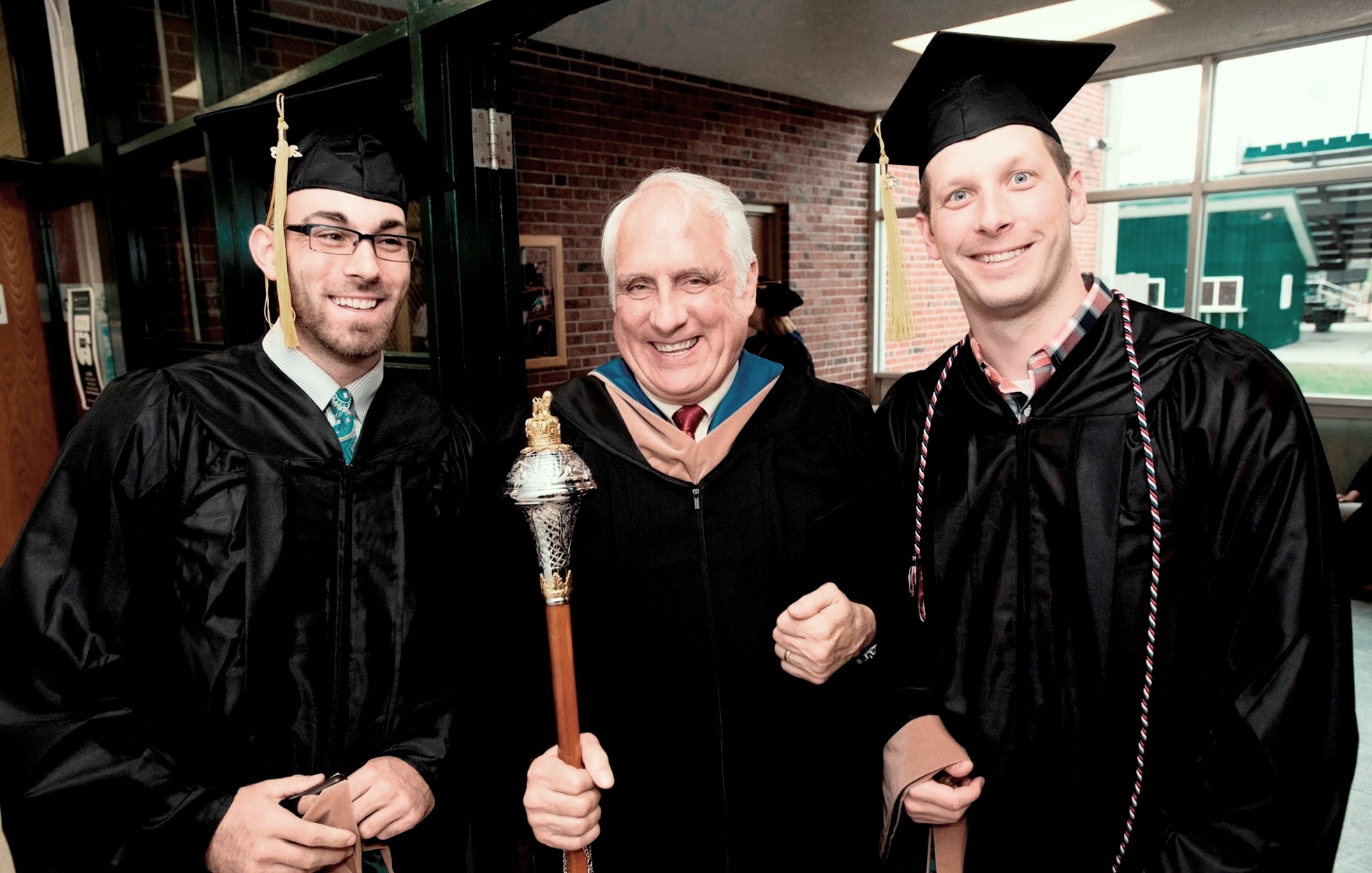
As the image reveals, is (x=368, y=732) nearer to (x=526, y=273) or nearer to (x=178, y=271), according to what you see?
(x=178, y=271)

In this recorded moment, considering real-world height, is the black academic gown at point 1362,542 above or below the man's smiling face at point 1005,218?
below

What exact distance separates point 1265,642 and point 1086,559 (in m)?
0.26

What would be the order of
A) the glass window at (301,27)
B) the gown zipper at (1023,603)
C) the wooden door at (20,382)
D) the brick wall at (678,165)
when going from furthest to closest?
the brick wall at (678,165)
the wooden door at (20,382)
the glass window at (301,27)
the gown zipper at (1023,603)

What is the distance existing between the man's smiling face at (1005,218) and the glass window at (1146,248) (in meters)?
7.36

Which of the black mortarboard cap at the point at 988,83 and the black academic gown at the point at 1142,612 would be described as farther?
the black mortarboard cap at the point at 988,83

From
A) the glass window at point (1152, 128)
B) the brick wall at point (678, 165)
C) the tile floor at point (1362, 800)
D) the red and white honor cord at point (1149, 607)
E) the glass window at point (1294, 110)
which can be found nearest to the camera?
the red and white honor cord at point (1149, 607)

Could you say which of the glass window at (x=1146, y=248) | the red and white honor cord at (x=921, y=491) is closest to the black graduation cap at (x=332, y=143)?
the red and white honor cord at (x=921, y=491)

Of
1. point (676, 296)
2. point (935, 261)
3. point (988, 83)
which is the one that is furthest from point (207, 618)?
point (935, 261)

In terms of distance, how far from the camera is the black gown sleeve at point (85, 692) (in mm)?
1331

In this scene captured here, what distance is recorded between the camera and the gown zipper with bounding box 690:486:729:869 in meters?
1.63

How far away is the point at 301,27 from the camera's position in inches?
103

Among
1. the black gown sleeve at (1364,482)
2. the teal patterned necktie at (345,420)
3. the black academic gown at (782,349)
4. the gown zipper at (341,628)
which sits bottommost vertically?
the black gown sleeve at (1364,482)

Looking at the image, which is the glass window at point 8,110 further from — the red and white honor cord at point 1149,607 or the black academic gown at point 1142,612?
the red and white honor cord at point 1149,607

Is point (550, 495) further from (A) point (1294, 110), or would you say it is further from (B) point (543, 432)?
(A) point (1294, 110)
